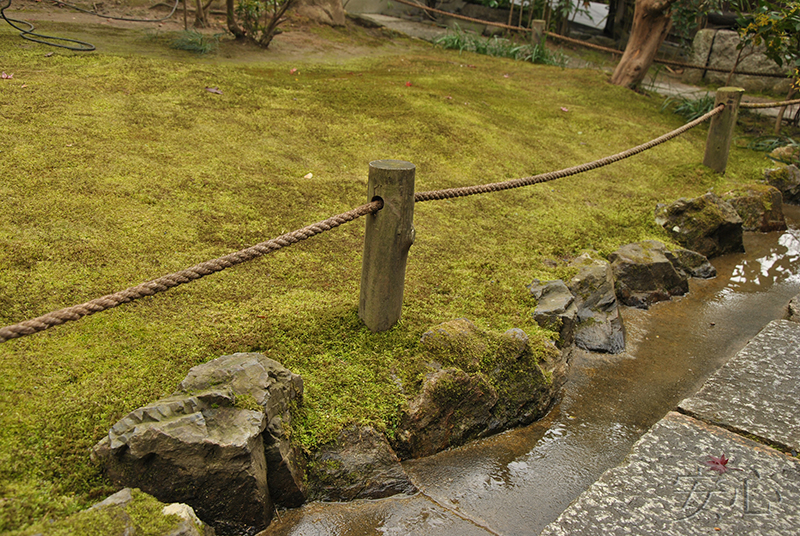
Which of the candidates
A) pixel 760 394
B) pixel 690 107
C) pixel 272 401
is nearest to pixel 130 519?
pixel 272 401

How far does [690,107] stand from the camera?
23.3 ft

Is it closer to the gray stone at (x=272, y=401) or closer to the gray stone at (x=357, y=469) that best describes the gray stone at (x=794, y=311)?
the gray stone at (x=357, y=469)

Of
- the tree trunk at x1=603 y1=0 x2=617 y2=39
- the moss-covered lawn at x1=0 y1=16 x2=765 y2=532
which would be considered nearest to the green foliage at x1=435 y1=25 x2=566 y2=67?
the moss-covered lawn at x1=0 y1=16 x2=765 y2=532

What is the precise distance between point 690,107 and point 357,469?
6.84 meters

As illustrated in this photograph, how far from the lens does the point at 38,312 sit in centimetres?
225

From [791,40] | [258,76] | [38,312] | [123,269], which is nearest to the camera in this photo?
[38,312]

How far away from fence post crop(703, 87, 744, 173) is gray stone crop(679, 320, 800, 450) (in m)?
2.95

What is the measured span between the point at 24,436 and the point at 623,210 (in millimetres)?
4032

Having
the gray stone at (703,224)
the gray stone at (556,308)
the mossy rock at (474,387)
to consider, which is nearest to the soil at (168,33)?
the gray stone at (703,224)

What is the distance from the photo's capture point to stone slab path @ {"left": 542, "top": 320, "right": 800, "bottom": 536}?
176 cm

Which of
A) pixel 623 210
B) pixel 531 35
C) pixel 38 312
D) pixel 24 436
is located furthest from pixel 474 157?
pixel 531 35

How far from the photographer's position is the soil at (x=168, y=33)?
606 centimetres

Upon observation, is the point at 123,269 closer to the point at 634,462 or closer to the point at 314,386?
the point at 314,386

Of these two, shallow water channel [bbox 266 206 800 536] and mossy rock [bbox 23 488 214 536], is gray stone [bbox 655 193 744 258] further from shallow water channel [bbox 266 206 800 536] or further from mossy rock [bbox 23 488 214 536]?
mossy rock [bbox 23 488 214 536]
